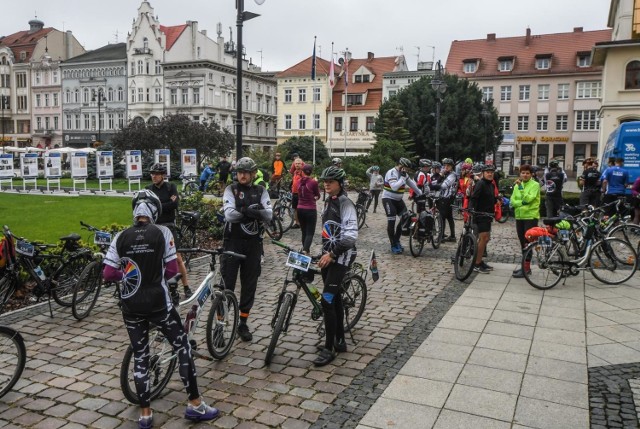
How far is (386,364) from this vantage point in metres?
6.10

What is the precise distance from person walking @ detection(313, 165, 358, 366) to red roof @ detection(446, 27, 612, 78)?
62099 mm

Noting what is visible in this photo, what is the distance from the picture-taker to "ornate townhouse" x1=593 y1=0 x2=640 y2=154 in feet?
110

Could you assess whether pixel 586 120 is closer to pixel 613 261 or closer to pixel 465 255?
pixel 613 261

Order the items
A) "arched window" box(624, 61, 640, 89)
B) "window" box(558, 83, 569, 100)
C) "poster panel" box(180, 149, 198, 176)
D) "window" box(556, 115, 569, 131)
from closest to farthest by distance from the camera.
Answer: "poster panel" box(180, 149, 198, 176)
"arched window" box(624, 61, 640, 89)
"window" box(558, 83, 569, 100)
"window" box(556, 115, 569, 131)

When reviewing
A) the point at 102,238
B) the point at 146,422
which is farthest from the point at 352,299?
the point at 102,238

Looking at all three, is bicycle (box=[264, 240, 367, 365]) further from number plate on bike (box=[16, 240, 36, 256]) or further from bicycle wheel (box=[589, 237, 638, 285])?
bicycle wheel (box=[589, 237, 638, 285])

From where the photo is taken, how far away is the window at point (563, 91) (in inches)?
2450

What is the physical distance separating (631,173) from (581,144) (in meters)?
48.2

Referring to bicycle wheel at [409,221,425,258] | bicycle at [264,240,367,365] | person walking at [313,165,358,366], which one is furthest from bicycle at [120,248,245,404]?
bicycle wheel at [409,221,425,258]

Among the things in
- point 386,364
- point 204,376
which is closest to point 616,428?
point 386,364

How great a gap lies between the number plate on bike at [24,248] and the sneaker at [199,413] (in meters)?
3.71

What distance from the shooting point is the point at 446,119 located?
45938mm

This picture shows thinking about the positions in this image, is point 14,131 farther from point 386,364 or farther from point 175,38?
point 386,364

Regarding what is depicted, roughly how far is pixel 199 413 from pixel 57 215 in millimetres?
14321
